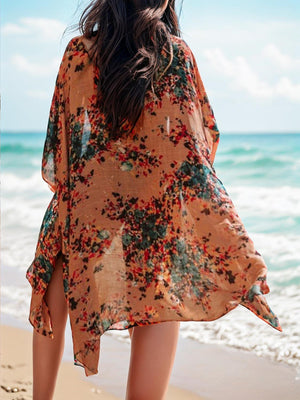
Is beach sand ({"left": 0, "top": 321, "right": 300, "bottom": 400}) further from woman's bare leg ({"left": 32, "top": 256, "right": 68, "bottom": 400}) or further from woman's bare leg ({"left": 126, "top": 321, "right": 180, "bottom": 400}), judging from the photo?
woman's bare leg ({"left": 126, "top": 321, "right": 180, "bottom": 400})

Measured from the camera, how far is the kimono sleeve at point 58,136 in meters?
2.16

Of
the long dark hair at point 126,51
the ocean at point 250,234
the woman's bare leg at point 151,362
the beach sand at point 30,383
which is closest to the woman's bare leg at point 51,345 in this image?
the woman's bare leg at point 151,362

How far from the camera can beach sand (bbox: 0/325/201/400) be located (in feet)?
10.4

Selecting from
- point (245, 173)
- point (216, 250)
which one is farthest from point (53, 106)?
point (245, 173)

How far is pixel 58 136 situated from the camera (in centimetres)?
220

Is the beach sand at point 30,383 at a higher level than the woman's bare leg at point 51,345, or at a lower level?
lower

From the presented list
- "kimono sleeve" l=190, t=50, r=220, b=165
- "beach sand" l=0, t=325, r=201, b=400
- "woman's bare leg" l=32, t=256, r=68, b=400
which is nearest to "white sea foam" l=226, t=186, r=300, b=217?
"beach sand" l=0, t=325, r=201, b=400

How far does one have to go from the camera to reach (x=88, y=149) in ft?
6.88

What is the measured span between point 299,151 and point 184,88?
20.9 metres

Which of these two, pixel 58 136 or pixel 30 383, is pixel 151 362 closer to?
pixel 58 136

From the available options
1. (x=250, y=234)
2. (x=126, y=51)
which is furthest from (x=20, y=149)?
(x=126, y=51)

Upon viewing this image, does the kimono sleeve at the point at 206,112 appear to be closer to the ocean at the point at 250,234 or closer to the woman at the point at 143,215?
the woman at the point at 143,215

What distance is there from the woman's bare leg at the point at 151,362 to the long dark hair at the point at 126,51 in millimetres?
609

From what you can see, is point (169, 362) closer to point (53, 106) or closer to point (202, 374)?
point (53, 106)
